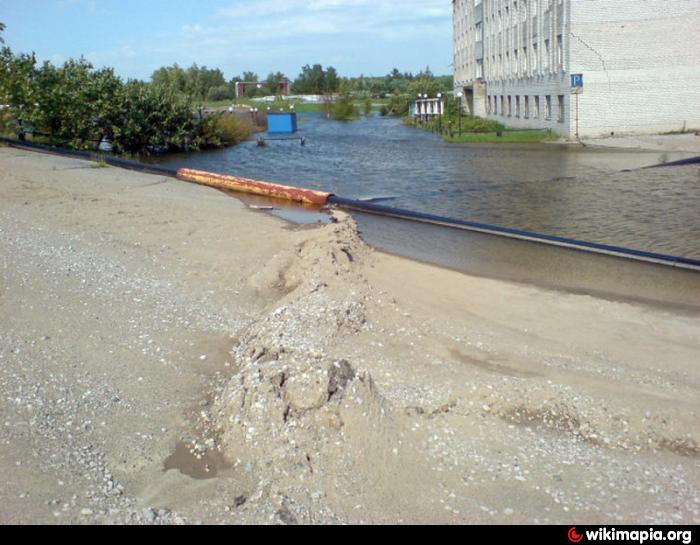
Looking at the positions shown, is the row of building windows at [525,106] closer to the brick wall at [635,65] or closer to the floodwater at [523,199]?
the brick wall at [635,65]

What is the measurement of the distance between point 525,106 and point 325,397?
41.9 m

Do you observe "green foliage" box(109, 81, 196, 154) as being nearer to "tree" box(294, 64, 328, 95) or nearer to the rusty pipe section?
the rusty pipe section

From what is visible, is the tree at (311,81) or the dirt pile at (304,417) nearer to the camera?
the dirt pile at (304,417)

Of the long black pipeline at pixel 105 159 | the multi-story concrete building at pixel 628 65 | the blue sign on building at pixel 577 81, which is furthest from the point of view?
the blue sign on building at pixel 577 81

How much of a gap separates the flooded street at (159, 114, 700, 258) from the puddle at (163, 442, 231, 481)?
9980 millimetres

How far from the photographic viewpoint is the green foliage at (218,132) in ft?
130

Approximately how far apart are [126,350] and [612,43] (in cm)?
3319

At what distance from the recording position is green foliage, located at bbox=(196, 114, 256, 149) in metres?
39.6

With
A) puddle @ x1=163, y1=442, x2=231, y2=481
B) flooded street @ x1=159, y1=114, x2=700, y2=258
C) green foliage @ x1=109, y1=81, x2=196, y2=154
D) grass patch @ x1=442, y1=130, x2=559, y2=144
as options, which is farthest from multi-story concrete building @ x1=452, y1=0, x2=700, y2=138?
puddle @ x1=163, y1=442, x2=231, y2=481

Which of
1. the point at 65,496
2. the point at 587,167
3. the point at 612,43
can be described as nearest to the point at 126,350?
the point at 65,496

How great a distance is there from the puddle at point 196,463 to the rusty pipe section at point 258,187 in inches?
530

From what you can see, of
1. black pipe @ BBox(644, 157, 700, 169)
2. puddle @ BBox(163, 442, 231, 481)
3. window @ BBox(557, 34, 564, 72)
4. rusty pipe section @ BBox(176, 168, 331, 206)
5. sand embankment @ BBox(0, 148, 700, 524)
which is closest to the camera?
sand embankment @ BBox(0, 148, 700, 524)

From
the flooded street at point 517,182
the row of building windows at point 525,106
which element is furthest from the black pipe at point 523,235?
the row of building windows at point 525,106

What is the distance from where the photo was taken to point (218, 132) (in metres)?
40.7
